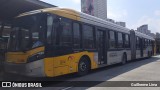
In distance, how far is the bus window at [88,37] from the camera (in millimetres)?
11875

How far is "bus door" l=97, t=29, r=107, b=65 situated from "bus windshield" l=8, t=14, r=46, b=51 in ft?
16.8

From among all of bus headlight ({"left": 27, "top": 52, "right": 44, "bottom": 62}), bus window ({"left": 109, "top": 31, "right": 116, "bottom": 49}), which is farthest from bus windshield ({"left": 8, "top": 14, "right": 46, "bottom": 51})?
bus window ({"left": 109, "top": 31, "right": 116, "bottom": 49})

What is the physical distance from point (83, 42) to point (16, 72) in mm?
3848

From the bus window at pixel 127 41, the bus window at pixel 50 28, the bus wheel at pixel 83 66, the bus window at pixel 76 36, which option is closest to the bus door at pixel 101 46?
the bus wheel at pixel 83 66

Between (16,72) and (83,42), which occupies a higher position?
(83,42)

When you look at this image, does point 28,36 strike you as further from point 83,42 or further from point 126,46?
point 126,46

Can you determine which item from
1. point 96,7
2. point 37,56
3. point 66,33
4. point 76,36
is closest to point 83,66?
point 76,36

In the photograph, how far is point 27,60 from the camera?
8883mm

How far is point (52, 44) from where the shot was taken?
30.5ft

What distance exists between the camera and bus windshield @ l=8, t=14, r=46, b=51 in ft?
29.5

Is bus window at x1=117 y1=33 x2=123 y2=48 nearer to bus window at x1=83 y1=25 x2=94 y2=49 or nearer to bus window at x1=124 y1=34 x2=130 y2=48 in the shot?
bus window at x1=124 y1=34 x2=130 y2=48

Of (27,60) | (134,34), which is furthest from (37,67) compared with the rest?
(134,34)

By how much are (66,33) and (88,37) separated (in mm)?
2333

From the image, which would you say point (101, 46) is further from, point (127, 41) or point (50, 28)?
point (127, 41)
